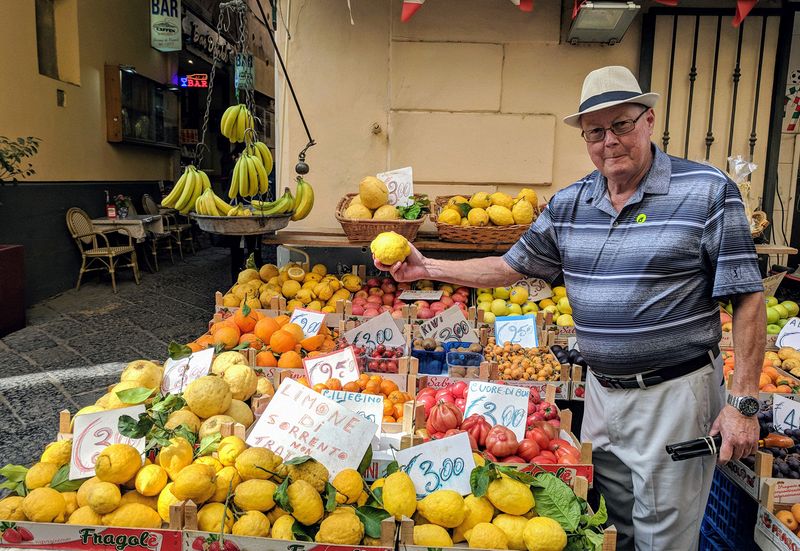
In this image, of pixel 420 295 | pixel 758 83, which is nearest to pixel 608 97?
pixel 420 295

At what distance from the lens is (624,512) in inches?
82.2

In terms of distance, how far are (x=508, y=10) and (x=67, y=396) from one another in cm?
470

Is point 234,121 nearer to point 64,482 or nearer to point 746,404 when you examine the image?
point 64,482

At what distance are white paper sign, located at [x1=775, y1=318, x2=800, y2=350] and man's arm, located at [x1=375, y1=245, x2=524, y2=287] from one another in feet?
6.79

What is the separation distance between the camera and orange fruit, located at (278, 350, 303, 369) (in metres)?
2.79

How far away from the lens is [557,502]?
1710 millimetres

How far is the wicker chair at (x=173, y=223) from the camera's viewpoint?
35.0 ft

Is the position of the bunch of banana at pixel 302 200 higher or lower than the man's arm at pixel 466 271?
higher

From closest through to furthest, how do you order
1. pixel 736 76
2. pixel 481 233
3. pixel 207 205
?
1. pixel 207 205
2. pixel 481 233
3. pixel 736 76

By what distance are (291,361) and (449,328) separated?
3.33ft

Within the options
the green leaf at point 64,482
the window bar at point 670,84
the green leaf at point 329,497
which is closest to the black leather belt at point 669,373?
the green leaf at point 329,497

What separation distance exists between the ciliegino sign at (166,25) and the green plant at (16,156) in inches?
126

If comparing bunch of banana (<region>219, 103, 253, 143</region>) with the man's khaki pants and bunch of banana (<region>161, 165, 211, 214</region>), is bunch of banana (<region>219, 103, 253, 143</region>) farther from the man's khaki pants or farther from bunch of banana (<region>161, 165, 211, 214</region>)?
the man's khaki pants

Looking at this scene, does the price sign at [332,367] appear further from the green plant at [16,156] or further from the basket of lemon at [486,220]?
the green plant at [16,156]
